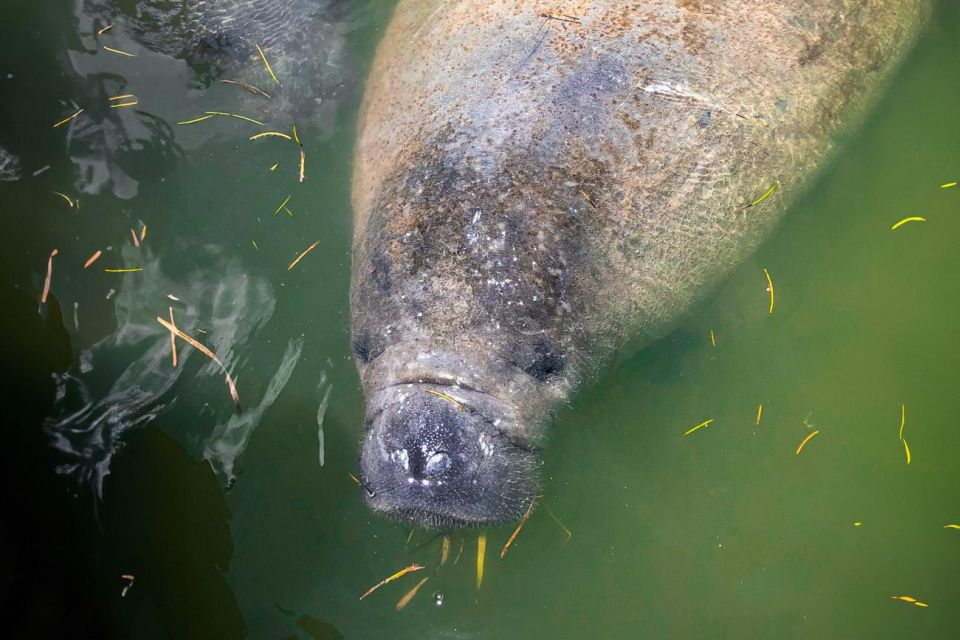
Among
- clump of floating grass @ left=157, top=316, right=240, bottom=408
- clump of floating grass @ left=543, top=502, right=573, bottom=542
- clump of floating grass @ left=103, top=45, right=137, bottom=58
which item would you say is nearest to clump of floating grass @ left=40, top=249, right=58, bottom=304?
clump of floating grass @ left=157, top=316, right=240, bottom=408

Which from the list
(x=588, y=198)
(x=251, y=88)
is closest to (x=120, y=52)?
(x=251, y=88)

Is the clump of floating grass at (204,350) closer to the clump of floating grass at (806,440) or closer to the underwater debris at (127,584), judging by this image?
the underwater debris at (127,584)

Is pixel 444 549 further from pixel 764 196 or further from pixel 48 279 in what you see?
pixel 48 279

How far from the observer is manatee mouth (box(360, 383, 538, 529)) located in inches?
Result: 114

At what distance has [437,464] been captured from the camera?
9.45 ft

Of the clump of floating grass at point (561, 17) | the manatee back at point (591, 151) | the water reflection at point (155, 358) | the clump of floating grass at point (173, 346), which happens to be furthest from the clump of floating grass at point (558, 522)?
the clump of floating grass at point (561, 17)

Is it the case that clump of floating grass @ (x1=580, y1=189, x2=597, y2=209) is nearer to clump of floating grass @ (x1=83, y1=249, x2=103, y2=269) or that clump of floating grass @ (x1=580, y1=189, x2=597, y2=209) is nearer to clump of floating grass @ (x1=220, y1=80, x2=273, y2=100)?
clump of floating grass @ (x1=220, y1=80, x2=273, y2=100)

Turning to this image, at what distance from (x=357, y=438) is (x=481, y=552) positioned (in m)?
1.00

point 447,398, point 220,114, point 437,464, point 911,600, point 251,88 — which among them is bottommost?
point 911,600

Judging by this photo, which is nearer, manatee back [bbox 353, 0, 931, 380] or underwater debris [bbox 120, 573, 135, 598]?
manatee back [bbox 353, 0, 931, 380]

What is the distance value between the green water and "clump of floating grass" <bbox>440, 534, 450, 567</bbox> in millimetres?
39

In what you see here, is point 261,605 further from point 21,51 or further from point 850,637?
point 21,51

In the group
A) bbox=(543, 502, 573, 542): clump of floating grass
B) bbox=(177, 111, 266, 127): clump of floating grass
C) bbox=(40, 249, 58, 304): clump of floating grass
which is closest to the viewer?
bbox=(543, 502, 573, 542): clump of floating grass

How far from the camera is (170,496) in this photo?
4.23 m
